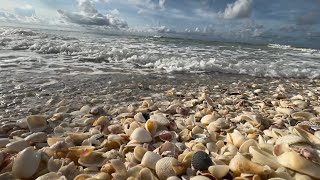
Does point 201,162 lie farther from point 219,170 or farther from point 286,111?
point 286,111

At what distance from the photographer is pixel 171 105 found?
4.44 m

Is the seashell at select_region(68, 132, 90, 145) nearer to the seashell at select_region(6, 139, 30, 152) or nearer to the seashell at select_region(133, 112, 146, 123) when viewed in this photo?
the seashell at select_region(6, 139, 30, 152)

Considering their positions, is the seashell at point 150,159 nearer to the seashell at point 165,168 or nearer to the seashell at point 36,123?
the seashell at point 165,168

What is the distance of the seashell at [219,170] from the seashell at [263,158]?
276 mm

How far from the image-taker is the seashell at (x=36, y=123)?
3.28 m

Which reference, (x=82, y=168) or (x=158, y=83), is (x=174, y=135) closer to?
(x=82, y=168)

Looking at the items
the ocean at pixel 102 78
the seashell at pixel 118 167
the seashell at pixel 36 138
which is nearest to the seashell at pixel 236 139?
the seashell at pixel 118 167

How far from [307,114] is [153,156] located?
2407mm

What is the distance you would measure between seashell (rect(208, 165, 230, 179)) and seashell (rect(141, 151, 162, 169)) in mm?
458

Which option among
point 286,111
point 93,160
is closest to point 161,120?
point 93,160

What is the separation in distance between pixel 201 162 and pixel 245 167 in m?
0.34

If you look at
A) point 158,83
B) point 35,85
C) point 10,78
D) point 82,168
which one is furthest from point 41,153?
point 158,83

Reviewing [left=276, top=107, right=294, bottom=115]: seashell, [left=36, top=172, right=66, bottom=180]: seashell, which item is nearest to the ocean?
[left=36, top=172, right=66, bottom=180]: seashell

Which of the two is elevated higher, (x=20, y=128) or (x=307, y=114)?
Answer: (x=307, y=114)
